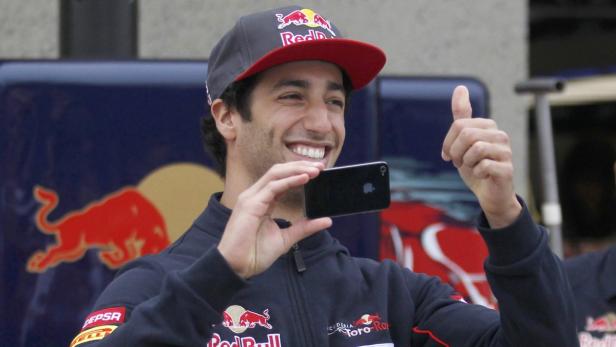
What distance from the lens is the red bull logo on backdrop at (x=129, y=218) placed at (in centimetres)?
279

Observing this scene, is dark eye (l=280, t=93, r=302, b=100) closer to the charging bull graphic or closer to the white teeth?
the white teeth

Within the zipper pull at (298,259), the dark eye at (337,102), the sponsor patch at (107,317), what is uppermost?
the dark eye at (337,102)

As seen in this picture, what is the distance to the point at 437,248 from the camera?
3.06 meters

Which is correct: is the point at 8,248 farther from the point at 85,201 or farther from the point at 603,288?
the point at 603,288

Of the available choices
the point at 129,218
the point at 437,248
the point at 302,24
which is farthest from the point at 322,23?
the point at 437,248

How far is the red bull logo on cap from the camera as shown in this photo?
78.1 inches

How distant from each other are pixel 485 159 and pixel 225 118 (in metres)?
0.54

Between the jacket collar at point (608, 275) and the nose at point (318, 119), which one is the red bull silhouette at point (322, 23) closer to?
the nose at point (318, 119)

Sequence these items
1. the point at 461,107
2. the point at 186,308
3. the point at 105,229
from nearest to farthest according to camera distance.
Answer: the point at 186,308 → the point at 461,107 → the point at 105,229

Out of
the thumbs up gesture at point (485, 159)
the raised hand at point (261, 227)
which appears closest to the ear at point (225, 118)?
the raised hand at point (261, 227)

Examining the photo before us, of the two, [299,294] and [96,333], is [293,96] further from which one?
[96,333]

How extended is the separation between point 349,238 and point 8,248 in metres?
0.83

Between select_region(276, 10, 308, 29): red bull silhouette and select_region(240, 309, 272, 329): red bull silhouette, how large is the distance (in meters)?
0.50

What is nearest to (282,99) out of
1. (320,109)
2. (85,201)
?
(320,109)
